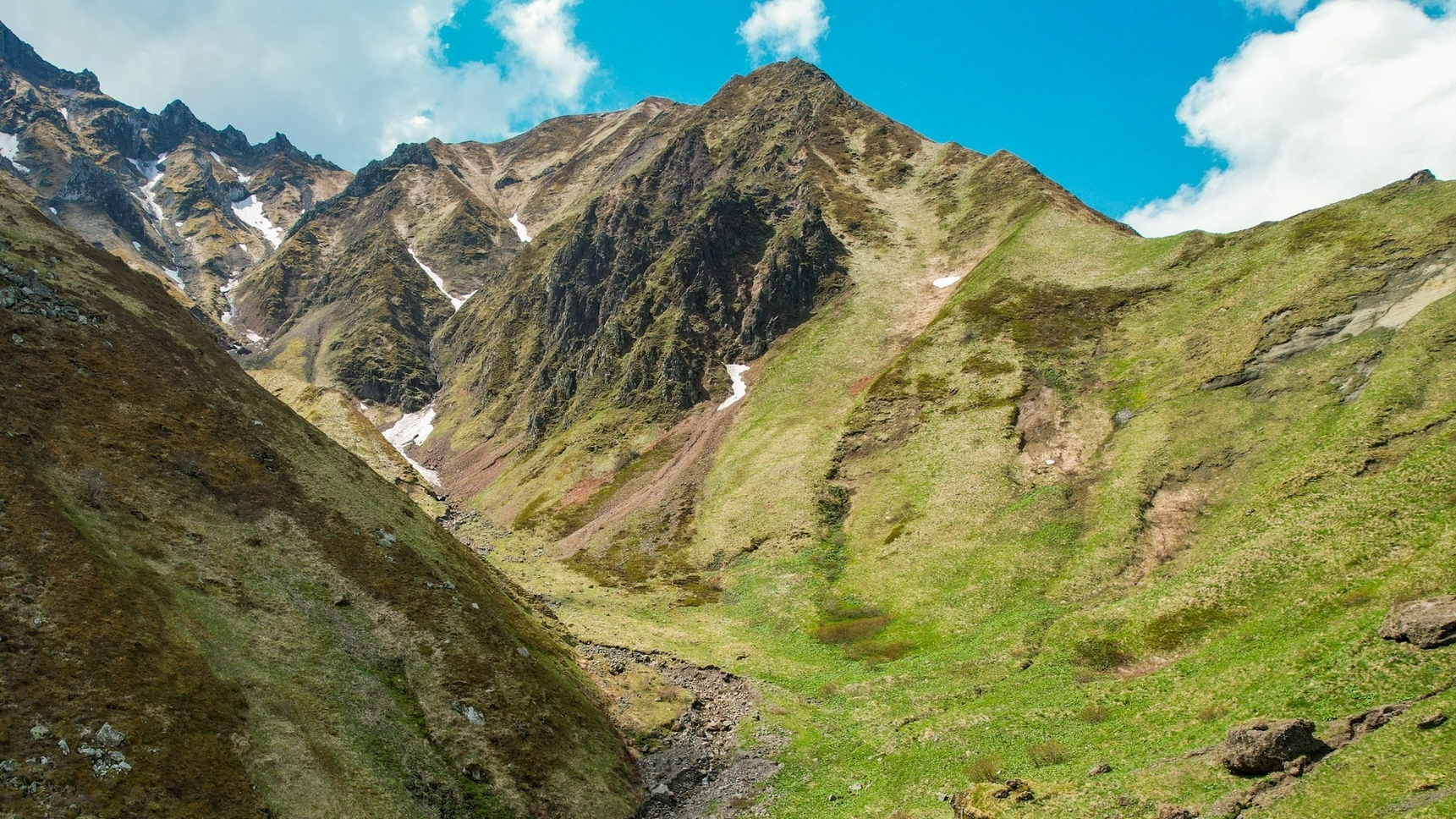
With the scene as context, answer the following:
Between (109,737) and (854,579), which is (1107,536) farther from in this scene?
(109,737)

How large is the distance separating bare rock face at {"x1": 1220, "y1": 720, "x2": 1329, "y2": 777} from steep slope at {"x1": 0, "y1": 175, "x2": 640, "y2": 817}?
1091 inches

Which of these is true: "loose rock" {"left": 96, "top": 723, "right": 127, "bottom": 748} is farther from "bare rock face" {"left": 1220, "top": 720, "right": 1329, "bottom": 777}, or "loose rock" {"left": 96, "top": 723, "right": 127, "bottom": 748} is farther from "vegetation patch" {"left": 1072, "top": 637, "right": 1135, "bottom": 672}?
"vegetation patch" {"left": 1072, "top": 637, "right": 1135, "bottom": 672}

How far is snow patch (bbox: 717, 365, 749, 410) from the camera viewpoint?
414ft

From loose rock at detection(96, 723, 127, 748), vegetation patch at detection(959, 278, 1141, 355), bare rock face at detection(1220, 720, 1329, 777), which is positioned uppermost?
vegetation patch at detection(959, 278, 1141, 355)

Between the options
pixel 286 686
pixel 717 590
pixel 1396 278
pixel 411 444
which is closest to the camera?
pixel 286 686

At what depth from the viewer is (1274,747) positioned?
20.6 metres

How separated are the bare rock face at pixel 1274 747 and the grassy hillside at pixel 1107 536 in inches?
27.8

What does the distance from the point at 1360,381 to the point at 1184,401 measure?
13119mm

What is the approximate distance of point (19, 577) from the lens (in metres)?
26.5

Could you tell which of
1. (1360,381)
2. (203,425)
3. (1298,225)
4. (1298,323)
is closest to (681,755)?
(203,425)

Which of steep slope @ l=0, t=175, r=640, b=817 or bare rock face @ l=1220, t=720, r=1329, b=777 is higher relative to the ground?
steep slope @ l=0, t=175, r=640, b=817

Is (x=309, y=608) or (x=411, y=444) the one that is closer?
(x=309, y=608)

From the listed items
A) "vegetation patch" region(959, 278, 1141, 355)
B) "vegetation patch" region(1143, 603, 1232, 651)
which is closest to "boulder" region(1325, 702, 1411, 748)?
"vegetation patch" region(1143, 603, 1232, 651)

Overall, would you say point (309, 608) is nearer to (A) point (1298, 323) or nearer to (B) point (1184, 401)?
(B) point (1184, 401)
